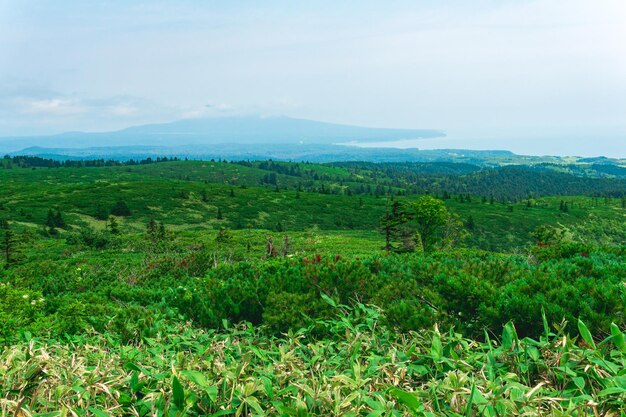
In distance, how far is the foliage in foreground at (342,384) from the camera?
242 centimetres

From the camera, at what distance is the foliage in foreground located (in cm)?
242

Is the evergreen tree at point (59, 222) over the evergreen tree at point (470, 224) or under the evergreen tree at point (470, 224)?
over

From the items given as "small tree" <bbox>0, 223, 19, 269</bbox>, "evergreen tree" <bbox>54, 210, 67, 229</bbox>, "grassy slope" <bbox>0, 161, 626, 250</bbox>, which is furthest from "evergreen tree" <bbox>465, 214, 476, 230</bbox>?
"small tree" <bbox>0, 223, 19, 269</bbox>

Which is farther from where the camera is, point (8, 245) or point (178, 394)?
point (8, 245)

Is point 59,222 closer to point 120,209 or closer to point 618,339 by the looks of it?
point 120,209

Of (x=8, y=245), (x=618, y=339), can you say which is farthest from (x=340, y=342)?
(x=8, y=245)

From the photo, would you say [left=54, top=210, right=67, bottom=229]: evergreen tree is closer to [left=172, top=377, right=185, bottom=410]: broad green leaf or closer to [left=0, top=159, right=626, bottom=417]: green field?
[left=0, top=159, right=626, bottom=417]: green field

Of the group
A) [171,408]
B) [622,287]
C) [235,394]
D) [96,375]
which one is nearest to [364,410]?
[235,394]

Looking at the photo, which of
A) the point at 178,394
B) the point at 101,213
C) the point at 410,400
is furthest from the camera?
the point at 101,213

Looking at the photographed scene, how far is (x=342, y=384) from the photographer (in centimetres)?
282

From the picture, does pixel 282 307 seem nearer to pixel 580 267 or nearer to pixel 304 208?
pixel 580 267

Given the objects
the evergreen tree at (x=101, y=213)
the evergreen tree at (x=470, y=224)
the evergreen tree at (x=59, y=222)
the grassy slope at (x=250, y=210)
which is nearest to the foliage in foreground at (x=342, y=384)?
the grassy slope at (x=250, y=210)

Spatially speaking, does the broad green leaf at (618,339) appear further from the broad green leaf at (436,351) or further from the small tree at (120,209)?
the small tree at (120,209)

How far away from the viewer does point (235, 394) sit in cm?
262
